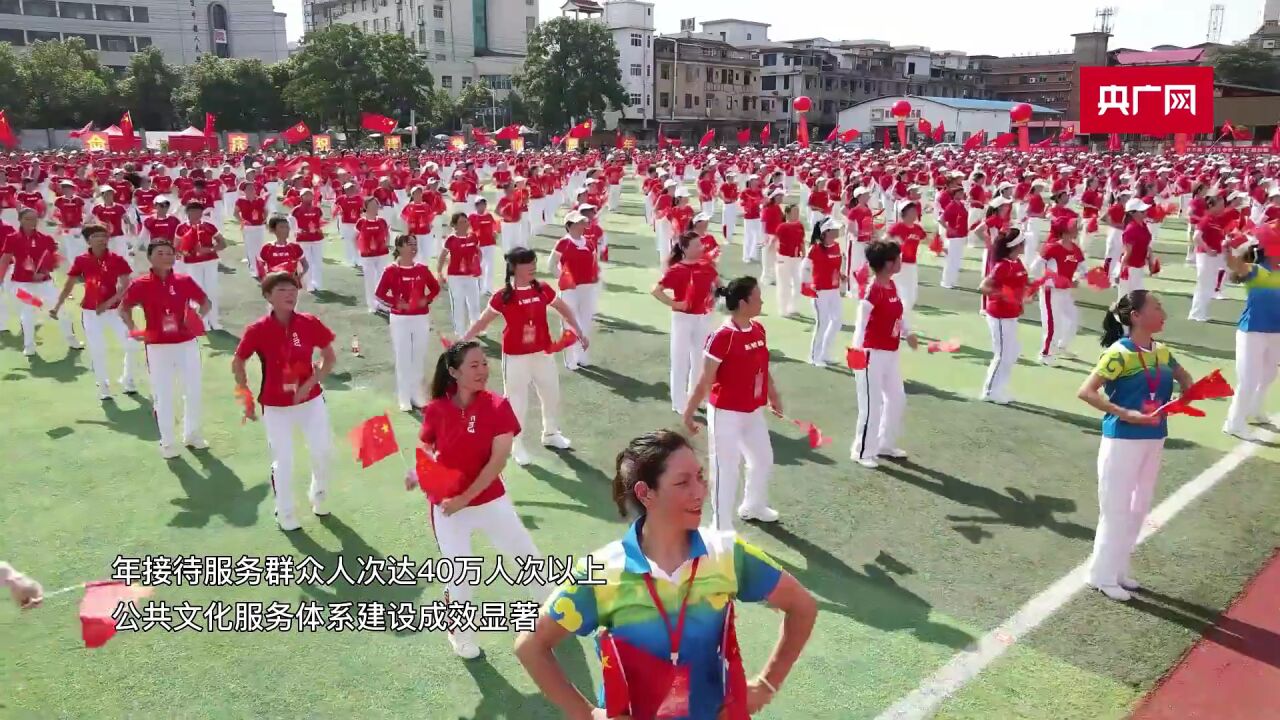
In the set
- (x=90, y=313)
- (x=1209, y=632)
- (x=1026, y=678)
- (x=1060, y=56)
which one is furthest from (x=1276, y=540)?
(x=1060, y=56)

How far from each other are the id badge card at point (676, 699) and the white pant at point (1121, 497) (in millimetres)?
4011

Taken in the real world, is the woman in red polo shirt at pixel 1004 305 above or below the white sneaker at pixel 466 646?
above

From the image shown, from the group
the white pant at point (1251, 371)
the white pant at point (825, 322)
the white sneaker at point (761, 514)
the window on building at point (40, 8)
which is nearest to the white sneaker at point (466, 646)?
the white sneaker at point (761, 514)

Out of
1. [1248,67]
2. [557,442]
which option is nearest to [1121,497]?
[557,442]

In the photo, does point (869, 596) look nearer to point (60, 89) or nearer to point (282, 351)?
point (282, 351)

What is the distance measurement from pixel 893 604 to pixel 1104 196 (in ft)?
76.8

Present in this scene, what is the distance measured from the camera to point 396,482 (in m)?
7.69

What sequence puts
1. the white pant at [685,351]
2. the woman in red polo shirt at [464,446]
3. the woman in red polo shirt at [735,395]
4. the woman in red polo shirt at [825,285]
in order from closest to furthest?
the woman in red polo shirt at [464,446]
the woman in red polo shirt at [735,395]
the white pant at [685,351]
the woman in red polo shirt at [825,285]

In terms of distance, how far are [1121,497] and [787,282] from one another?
901 centimetres

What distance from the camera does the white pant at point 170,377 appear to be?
314 inches

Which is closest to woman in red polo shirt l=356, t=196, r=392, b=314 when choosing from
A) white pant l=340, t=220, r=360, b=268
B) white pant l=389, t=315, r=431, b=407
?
white pant l=389, t=315, r=431, b=407

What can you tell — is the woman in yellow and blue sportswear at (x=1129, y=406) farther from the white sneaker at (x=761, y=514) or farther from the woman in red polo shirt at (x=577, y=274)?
the woman in red polo shirt at (x=577, y=274)

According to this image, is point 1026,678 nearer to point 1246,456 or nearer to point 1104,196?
point 1246,456

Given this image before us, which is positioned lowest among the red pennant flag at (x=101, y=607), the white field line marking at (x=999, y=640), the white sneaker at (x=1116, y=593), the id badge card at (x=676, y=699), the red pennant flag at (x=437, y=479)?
the white field line marking at (x=999, y=640)
